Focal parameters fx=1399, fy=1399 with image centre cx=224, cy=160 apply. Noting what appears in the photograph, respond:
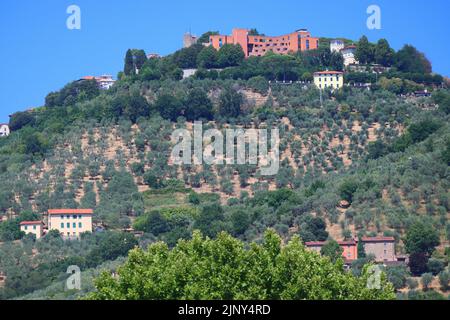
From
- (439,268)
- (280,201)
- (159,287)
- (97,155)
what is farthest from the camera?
(97,155)

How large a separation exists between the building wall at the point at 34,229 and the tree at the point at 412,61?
38105 millimetres

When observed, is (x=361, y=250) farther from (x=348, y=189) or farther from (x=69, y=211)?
(x=69, y=211)

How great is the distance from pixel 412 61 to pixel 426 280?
49.7m

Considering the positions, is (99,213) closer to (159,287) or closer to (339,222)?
(339,222)

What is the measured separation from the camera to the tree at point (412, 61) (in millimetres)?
103062

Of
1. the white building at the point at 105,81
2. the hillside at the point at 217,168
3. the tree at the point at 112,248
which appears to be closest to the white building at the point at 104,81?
the white building at the point at 105,81

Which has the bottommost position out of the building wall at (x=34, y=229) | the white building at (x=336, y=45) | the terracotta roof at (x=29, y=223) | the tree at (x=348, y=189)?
the building wall at (x=34, y=229)

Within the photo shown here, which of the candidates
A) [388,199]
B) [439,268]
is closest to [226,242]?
[439,268]

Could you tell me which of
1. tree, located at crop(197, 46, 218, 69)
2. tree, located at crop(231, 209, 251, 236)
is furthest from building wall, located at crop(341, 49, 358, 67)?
tree, located at crop(231, 209, 251, 236)

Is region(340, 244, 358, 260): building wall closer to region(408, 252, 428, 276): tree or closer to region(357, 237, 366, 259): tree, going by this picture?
region(357, 237, 366, 259): tree

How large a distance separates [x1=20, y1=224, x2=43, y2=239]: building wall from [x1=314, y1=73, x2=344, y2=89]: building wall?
1155 inches

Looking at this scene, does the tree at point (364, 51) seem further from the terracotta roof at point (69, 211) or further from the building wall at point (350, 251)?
the building wall at point (350, 251)
